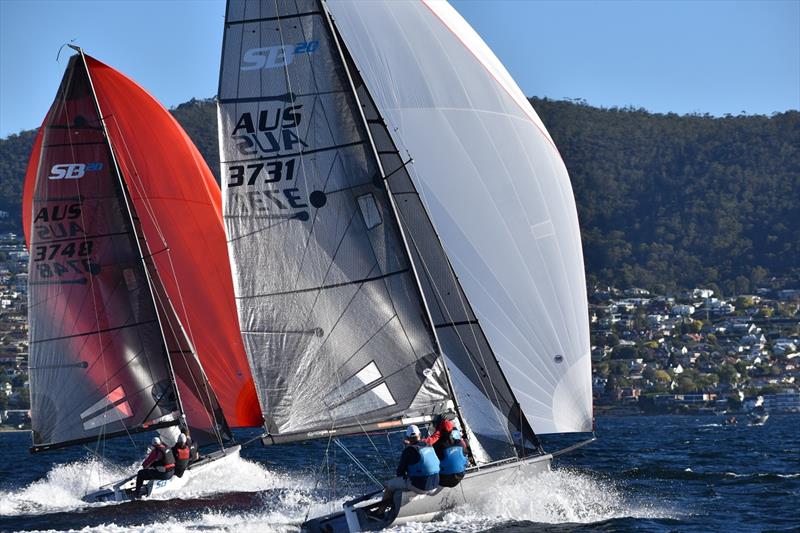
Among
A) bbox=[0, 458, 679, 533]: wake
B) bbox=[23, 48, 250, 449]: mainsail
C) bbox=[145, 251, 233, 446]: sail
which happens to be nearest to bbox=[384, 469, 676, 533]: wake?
bbox=[0, 458, 679, 533]: wake

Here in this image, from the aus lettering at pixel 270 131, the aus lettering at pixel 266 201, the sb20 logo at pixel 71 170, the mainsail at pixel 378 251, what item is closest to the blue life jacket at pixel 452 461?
the mainsail at pixel 378 251

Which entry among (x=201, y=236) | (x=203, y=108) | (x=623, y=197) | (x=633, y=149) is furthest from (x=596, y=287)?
(x=201, y=236)

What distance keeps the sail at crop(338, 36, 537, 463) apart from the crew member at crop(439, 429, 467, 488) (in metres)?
0.99

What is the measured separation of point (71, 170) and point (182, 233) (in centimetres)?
262

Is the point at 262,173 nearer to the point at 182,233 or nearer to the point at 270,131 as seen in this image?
the point at 270,131

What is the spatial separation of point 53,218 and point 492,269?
880 cm

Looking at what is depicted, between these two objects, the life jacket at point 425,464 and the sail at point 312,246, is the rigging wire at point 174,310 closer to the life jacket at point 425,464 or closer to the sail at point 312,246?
the sail at point 312,246

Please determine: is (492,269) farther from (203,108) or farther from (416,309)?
(203,108)

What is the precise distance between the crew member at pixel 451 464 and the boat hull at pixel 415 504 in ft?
0.33

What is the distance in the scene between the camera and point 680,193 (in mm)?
112688

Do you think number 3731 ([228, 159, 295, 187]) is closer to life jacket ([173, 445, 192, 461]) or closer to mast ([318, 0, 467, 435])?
mast ([318, 0, 467, 435])

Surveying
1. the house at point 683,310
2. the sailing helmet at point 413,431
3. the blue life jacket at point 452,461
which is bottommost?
the blue life jacket at point 452,461

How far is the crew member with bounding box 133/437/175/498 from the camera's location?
19250mm

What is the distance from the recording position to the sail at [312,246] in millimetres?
14617
